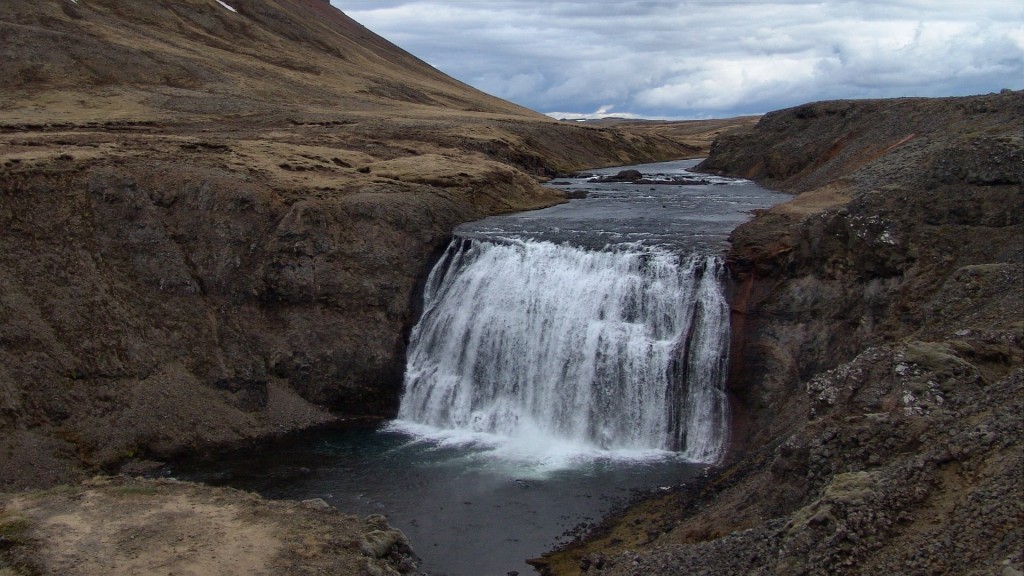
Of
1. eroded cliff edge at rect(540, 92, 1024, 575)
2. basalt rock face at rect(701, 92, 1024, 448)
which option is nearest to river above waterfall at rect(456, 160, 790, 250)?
basalt rock face at rect(701, 92, 1024, 448)

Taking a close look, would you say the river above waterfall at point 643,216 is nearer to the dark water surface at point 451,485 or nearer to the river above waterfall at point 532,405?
the river above waterfall at point 532,405

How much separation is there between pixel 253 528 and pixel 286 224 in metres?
17.2

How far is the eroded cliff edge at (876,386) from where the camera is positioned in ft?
42.8

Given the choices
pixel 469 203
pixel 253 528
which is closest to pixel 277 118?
pixel 469 203

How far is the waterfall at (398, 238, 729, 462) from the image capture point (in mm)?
27266

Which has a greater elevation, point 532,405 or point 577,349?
point 577,349

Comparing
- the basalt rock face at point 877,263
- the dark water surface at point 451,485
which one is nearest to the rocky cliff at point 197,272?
the dark water surface at point 451,485

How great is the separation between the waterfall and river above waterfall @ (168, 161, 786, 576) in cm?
5

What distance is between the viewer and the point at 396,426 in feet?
100

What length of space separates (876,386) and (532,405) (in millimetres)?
13843

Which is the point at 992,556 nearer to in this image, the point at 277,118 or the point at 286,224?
the point at 286,224

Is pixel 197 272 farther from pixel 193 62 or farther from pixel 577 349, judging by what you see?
pixel 193 62

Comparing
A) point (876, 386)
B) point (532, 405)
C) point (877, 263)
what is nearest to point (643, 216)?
point (532, 405)

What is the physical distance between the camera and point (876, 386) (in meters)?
17.4
